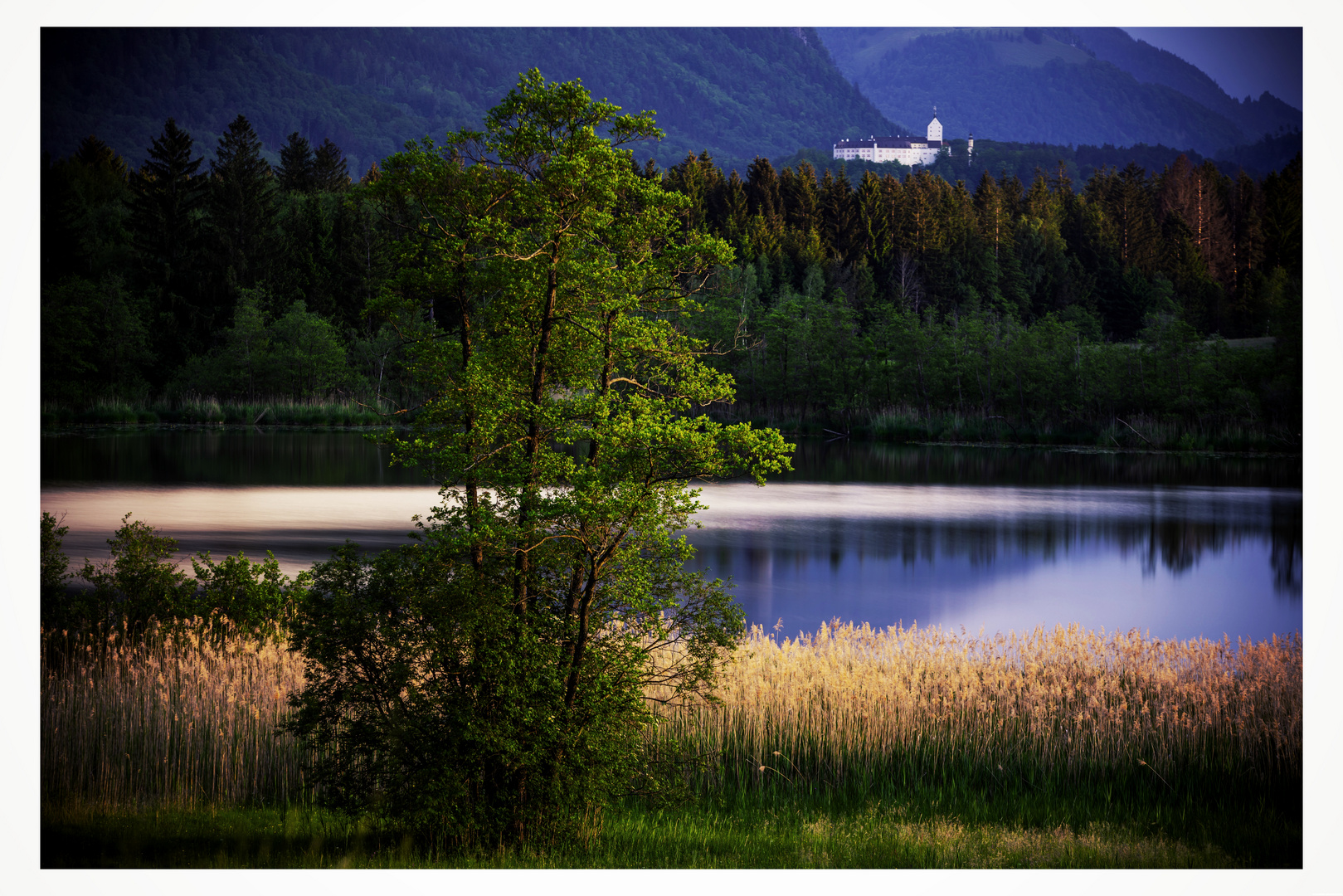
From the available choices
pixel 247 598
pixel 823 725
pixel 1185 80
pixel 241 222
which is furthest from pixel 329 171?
pixel 823 725

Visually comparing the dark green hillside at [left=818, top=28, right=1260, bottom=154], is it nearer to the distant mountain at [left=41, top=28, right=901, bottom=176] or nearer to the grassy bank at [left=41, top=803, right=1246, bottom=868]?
the distant mountain at [left=41, top=28, right=901, bottom=176]

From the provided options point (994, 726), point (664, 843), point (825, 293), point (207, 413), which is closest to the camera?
point (664, 843)

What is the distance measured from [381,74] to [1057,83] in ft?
18.5

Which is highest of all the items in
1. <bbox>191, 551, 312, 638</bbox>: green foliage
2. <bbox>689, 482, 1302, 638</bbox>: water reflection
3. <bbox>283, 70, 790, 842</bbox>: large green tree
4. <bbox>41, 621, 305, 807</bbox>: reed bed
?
<bbox>283, 70, 790, 842</bbox>: large green tree

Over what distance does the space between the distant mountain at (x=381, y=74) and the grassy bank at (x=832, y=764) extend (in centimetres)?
301

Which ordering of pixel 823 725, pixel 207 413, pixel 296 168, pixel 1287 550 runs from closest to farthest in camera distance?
pixel 823 725 → pixel 207 413 → pixel 1287 550 → pixel 296 168

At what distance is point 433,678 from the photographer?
3.91m

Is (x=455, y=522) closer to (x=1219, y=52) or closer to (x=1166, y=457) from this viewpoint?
(x=1219, y=52)

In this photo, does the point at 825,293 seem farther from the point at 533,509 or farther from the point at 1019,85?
the point at 533,509

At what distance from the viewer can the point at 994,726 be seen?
19.5 ft

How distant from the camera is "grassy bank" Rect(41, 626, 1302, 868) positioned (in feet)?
14.7

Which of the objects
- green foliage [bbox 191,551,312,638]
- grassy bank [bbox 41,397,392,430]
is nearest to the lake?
grassy bank [bbox 41,397,392,430]

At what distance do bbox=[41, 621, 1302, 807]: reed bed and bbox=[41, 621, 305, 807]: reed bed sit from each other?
0.04 feet
